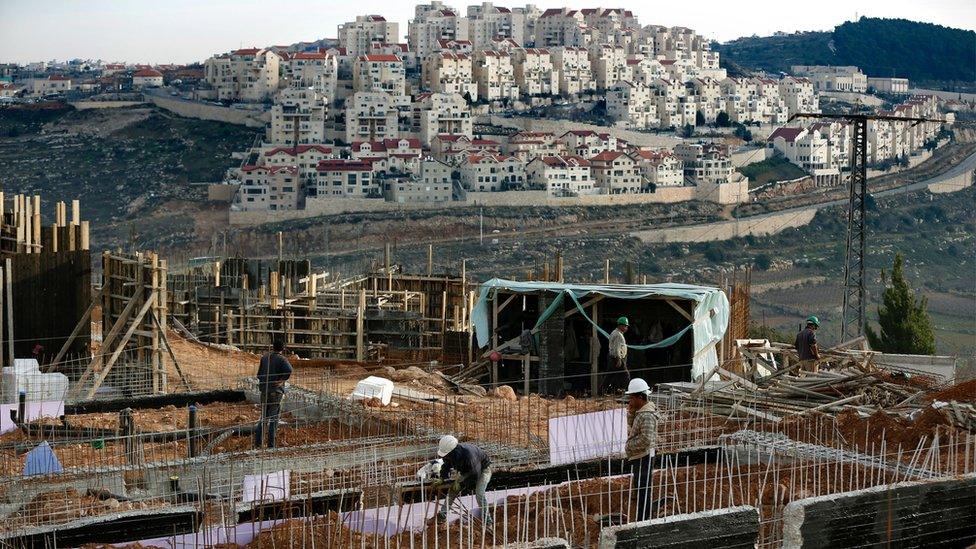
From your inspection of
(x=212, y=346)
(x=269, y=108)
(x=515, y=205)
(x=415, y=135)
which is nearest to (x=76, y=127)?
(x=269, y=108)

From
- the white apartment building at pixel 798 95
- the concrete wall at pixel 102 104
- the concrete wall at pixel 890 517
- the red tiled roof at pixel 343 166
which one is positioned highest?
the white apartment building at pixel 798 95

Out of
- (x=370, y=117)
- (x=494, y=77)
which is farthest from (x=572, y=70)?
(x=370, y=117)

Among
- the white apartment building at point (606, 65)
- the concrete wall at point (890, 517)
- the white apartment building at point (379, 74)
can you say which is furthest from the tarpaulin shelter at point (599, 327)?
the white apartment building at point (606, 65)

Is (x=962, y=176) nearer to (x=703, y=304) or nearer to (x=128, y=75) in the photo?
(x=128, y=75)

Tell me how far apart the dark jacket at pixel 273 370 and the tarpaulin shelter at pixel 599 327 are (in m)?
2.75

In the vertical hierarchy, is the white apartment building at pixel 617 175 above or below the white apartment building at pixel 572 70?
below

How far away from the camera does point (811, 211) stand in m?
64.9

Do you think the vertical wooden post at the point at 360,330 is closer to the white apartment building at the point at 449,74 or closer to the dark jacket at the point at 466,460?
the dark jacket at the point at 466,460

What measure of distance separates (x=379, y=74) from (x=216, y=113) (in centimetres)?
944

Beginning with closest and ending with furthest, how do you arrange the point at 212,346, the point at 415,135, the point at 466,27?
the point at 212,346 < the point at 415,135 < the point at 466,27

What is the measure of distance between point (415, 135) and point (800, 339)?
69.7 metres

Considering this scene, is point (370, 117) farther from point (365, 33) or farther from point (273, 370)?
point (273, 370)

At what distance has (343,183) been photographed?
66.8 m

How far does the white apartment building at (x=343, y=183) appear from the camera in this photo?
66500 millimetres
